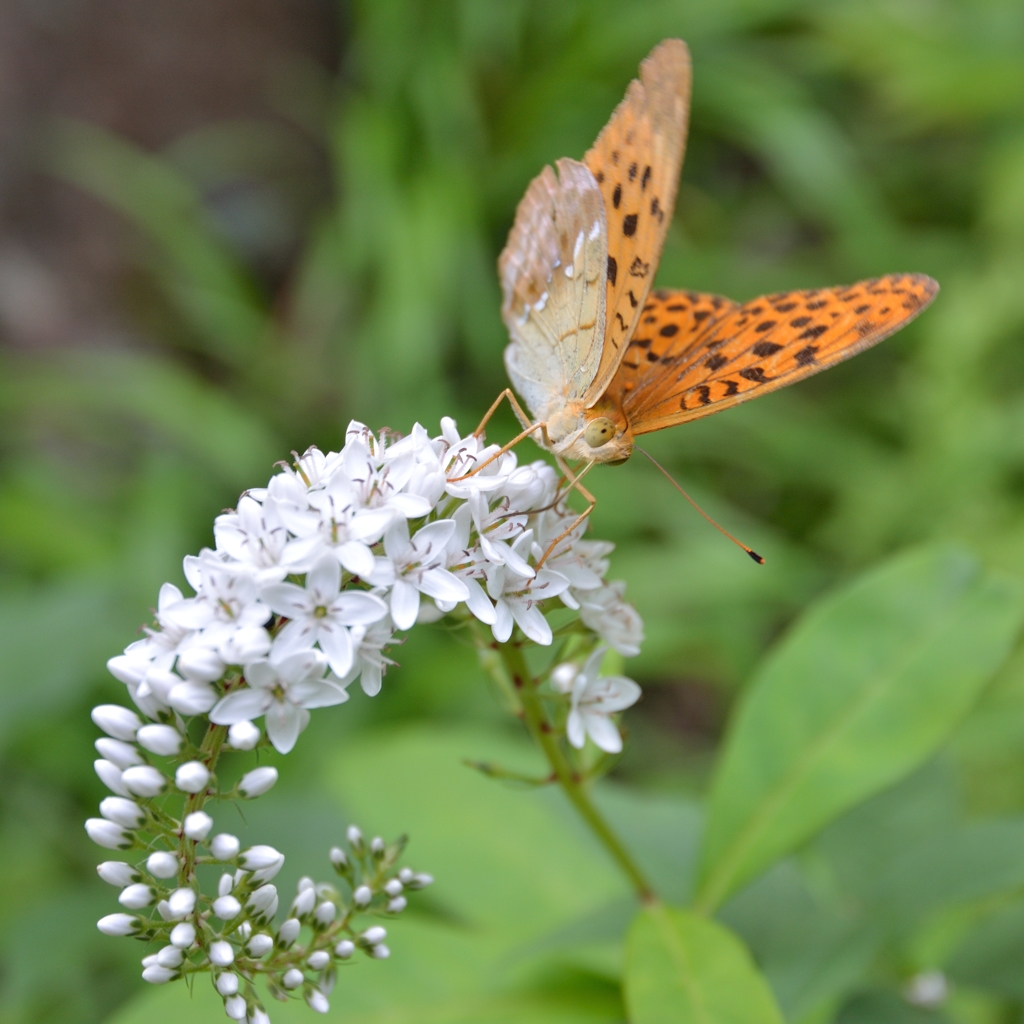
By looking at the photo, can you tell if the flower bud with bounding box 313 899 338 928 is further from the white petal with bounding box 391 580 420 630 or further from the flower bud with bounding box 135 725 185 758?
the white petal with bounding box 391 580 420 630

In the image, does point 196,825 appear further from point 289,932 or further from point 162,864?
point 289,932

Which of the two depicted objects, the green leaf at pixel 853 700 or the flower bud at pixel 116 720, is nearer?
the flower bud at pixel 116 720

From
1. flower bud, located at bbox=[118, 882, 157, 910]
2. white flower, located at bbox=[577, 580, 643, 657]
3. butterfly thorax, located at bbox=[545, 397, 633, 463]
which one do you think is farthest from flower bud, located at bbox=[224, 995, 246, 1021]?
butterfly thorax, located at bbox=[545, 397, 633, 463]

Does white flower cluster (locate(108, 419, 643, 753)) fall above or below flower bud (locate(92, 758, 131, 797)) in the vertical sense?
above

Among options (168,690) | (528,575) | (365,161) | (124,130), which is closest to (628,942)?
(528,575)

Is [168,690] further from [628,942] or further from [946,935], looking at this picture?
[946,935]

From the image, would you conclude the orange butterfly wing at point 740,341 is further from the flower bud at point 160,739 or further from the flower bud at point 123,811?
the flower bud at point 123,811

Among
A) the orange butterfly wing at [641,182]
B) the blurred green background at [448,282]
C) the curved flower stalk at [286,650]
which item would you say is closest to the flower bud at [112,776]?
the curved flower stalk at [286,650]
